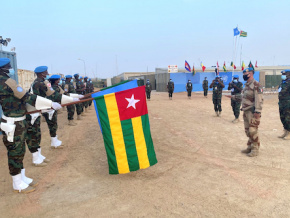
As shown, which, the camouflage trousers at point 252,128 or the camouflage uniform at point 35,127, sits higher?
the camouflage uniform at point 35,127

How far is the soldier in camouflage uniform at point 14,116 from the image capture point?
3459 millimetres

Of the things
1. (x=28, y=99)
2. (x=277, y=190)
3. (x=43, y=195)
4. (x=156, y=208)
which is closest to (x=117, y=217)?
(x=156, y=208)

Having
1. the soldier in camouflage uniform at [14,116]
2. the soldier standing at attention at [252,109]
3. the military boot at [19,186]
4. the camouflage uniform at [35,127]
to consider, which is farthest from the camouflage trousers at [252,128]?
the military boot at [19,186]

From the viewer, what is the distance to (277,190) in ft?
11.4

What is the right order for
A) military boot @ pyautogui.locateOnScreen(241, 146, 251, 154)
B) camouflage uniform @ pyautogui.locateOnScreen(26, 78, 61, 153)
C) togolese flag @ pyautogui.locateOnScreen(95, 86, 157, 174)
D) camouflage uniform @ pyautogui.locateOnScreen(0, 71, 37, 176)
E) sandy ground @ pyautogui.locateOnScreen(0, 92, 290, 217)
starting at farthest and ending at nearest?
1. military boot @ pyautogui.locateOnScreen(241, 146, 251, 154)
2. camouflage uniform @ pyautogui.locateOnScreen(26, 78, 61, 153)
3. togolese flag @ pyautogui.locateOnScreen(95, 86, 157, 174)
4. camouflage uniform @ pyautogui.locateOnScreen(0, 71, 37, 176)
5. sandy ground @ pyautogui.locateOnScreen(0, 92, 290, 217)

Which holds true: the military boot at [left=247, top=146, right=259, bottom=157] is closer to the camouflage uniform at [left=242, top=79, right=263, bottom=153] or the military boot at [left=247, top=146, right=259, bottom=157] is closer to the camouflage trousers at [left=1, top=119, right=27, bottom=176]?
the camouflage uniform at [left=242, top=79, right=263, bottom=153]

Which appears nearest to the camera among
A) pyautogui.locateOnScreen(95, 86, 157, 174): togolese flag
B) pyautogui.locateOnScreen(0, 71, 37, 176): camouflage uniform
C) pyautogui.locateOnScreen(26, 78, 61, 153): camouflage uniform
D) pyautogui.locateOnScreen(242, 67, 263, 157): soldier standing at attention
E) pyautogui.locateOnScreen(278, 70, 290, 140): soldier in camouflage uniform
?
pyautogui.locateOnScreen(0, 71, 37, 176): camouflage uniform

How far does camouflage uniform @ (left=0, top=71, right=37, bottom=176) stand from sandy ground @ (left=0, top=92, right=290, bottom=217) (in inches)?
24.3

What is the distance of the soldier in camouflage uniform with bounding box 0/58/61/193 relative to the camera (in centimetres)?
346

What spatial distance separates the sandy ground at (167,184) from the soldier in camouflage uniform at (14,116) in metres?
0.42

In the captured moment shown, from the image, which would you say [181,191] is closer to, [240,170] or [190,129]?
[240,170]

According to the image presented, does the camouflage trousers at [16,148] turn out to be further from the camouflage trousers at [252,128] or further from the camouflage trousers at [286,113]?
the camouflage trousers at [286,113]

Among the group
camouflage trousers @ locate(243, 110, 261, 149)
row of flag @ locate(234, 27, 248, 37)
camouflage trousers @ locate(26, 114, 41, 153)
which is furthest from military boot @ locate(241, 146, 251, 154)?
row of flag @ locate(234, 27, 248, 37)

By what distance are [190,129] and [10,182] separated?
5597 mm
